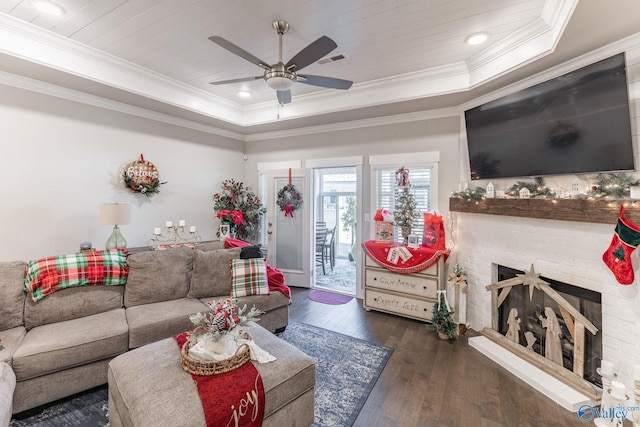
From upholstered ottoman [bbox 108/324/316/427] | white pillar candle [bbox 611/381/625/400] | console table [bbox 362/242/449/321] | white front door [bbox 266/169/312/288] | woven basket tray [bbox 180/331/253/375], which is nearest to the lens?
upholstered ottoman [bbox 108/324/316/427]

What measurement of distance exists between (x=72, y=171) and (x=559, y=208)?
5.08 meters

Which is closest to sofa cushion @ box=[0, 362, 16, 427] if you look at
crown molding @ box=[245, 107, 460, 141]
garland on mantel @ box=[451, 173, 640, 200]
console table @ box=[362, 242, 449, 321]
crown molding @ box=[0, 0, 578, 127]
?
crown molding @ box=[0, 0, 578, 127]

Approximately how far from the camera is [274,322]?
314 centimetres

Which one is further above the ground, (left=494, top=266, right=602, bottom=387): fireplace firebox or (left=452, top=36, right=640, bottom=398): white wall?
(left=452, top=36, right=640, bottom=398): white wall

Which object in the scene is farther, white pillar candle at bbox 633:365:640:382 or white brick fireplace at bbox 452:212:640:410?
white brick fireplace at bbox 452:212:640:410

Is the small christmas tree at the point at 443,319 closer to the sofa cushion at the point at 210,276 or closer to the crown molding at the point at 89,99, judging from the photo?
the sofa cushion at the point at 210,276

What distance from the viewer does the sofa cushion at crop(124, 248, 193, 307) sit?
275 centimetres

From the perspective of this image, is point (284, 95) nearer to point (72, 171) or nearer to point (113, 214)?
point (113, 214)

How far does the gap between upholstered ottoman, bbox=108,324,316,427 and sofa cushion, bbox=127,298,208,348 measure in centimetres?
50

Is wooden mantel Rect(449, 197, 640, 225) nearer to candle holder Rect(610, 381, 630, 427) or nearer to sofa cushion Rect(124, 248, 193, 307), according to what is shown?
candle holder Rect(610, 381, 630, 427)

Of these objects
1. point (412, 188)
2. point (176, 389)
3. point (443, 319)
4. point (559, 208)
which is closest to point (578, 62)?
point (559, 208)

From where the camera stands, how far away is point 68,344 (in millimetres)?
2035

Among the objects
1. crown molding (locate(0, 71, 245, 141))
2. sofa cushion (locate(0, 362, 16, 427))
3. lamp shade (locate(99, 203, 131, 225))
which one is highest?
crown molding (locate(0, 71, 245, 141))

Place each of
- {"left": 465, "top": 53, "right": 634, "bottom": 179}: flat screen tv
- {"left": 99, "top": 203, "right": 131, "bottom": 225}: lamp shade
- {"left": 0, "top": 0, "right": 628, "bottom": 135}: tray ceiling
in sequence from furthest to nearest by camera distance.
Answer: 1. {"left": 99, "top": 203, "right": 131, "bottom": 225}: lamp shade
2. {"left": 0, "top": 0, "right": 628, "bottom": 135}: tray ceiling
3. {"left": 465, "top": 53, "right": 634, "bottom": 179}: flat screen tv
